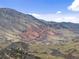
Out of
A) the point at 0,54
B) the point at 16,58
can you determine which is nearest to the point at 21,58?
the point at 16,58

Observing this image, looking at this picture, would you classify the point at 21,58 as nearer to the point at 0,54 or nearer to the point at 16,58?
the point at 16,58
